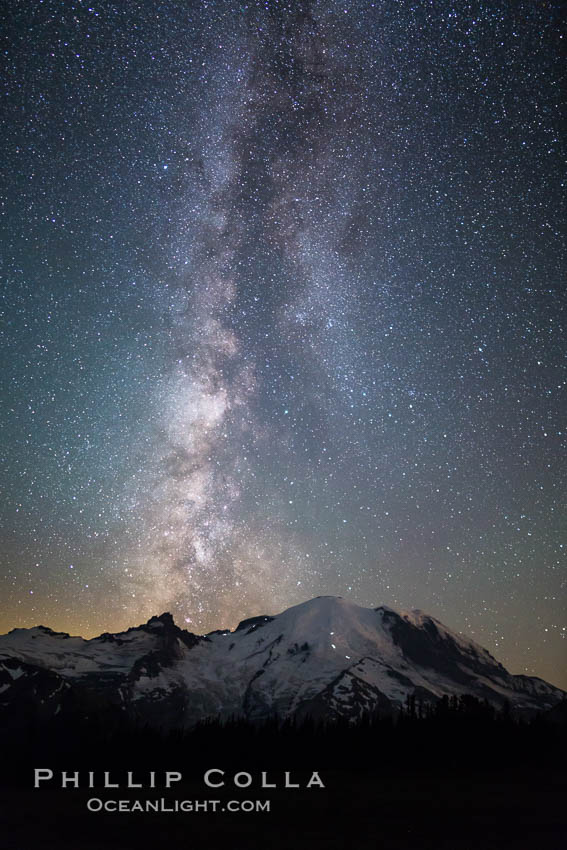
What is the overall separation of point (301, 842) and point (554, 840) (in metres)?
9.63

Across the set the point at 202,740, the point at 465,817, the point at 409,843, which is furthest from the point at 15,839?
the point at 202,740

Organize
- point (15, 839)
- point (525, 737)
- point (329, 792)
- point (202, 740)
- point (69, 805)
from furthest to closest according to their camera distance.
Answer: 1. point (202, 740)
2. point (525, 737)
3. point (329, 792)
4. point (69, 805)
5. point (15, 839)

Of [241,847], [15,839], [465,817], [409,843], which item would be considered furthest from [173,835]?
[465,817]

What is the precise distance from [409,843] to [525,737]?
295 ft

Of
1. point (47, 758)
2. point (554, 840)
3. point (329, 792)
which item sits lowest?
point (47, 758)

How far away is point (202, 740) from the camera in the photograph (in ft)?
388

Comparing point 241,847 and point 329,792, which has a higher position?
point 241,847

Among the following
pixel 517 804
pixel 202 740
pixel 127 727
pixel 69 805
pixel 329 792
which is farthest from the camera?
pixel 127 727

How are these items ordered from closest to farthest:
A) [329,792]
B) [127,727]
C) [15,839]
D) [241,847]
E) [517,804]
→ [241,847] → [15,839] → [517,804] → [329,792] → [127,727]

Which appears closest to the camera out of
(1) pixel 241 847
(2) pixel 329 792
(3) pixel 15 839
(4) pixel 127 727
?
(1) pixel 241 847

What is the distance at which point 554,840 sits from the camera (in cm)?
1969

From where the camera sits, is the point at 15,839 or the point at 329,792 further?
the point at 329,792

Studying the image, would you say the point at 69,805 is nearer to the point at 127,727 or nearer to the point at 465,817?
the point at 465,817

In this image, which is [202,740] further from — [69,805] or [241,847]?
[241,847]
